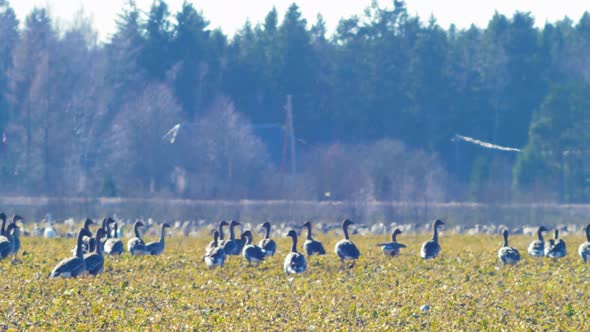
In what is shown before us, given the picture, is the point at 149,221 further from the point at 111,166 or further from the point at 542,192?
the point at 111,166

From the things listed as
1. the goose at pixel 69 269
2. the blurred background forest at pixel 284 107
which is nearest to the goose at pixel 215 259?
the goose at pixel 69 269

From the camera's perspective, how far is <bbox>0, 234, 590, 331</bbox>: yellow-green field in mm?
17812

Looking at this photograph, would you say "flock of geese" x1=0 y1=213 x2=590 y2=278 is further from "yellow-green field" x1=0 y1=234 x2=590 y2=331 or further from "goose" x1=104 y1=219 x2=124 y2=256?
"yellow-green field" x1=0 y1=234 x2=590 y2=331

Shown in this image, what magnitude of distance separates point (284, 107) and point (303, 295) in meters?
60.9

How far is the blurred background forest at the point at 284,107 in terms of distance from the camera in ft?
237

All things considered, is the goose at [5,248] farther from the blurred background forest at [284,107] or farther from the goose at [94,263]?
the blurred background forest at [284,107]

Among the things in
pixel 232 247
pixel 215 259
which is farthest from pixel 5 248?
pixel 232 247

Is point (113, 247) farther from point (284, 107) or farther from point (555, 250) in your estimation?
point (284, 107)

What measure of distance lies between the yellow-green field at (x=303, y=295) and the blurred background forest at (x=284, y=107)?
39512 mm

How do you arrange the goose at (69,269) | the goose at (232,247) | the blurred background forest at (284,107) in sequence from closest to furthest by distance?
the goose at (69,269), the goose at (232,247), the blurred background forest at (284,107)

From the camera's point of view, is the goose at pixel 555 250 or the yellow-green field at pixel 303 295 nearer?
the yellow-green field at pixel 303 295

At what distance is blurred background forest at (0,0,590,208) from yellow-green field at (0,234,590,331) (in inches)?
1556

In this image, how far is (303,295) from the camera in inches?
856

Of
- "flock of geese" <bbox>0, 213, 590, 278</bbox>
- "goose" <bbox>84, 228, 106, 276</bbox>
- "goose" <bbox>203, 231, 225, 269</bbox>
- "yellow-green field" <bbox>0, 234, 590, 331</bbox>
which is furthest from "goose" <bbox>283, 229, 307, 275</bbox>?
"goose" <bbox>84, 228, 106, 276</bbox>
